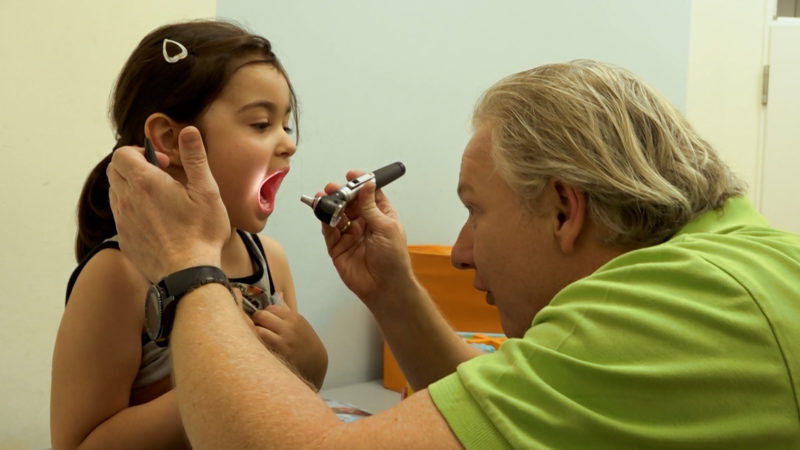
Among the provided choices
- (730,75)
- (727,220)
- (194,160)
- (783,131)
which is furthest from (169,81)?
(783,131)

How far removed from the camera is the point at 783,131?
2.79 meters

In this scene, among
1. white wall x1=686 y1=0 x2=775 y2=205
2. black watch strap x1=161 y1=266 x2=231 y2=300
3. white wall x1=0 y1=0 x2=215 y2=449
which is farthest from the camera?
white wall x1=686 y1=0 x2=775 y2=205

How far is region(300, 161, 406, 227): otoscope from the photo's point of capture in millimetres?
1104

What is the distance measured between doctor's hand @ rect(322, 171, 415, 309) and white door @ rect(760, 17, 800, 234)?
206cm

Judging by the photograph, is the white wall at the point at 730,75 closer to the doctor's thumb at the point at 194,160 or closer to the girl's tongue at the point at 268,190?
the girl's tongue at the point at 268,190

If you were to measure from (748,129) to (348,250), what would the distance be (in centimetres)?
210

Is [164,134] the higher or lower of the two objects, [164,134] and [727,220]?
the higher

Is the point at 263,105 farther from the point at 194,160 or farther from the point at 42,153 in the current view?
the point at 42,153

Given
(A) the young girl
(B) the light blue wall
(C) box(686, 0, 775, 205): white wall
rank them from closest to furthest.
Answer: (A) the young girl, (B) the light blue wall, (C) box(686, 0, 775, 205): white wall

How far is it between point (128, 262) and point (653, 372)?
71 centimetres

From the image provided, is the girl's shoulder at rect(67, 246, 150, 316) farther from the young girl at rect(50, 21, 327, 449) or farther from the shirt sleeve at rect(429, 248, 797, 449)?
the shirt sleeve at rect(429, 248, 797, 449)

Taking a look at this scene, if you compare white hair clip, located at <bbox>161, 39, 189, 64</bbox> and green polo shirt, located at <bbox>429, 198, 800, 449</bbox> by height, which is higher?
white hair clip, located at <bbox>161, 39, 189, 64</bbox>

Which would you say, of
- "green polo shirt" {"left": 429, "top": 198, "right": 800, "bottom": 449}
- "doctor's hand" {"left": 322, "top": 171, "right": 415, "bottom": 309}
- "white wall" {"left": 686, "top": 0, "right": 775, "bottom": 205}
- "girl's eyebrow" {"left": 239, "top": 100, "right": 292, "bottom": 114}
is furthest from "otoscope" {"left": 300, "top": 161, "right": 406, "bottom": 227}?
"white wall" {"left": 686, "top": 0, "right": 775, "bottom": 205}

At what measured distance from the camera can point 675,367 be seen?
694 millimetres
